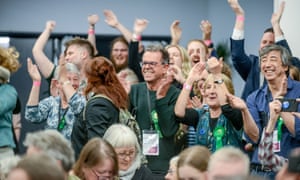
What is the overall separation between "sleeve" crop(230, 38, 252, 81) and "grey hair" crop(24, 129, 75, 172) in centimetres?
267

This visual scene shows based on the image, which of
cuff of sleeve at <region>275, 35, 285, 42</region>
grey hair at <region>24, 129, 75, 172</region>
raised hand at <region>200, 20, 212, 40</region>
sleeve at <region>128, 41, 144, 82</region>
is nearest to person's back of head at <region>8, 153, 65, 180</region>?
grey hair at <region>24, 129, 75, 172</region>

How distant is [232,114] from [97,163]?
1312mm

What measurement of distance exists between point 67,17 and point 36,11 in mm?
400

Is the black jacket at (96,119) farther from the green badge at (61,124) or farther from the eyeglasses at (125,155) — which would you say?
the green badge at (61,124)

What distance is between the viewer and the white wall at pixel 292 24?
6805mm

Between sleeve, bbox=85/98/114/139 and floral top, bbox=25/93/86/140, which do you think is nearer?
sleeve, bbox=85/98/114/139

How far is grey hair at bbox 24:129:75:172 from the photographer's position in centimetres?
403

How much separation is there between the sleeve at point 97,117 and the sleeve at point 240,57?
1428mm

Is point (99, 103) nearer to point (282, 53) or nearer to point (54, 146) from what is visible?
point (282, 53)

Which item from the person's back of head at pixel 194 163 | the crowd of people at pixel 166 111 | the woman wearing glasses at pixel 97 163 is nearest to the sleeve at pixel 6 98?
the crowd of people at pixel 166 111

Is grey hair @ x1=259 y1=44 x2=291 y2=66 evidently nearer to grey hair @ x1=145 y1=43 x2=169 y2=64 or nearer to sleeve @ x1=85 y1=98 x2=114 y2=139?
grey hair @ x1=145 y1=43 x2=169 y2=64

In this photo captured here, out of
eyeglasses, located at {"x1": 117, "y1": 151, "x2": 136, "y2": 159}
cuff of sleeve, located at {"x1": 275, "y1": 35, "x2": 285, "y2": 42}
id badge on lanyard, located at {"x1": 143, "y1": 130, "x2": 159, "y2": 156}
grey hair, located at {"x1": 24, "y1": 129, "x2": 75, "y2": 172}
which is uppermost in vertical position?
cuff of sleeve, located at {"x1": 275, "y1": 35, "x2": 285, "y2": 42}

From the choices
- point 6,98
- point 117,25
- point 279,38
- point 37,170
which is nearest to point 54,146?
point 37,170

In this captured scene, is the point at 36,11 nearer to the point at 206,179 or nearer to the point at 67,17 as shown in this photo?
the point at 67,17
